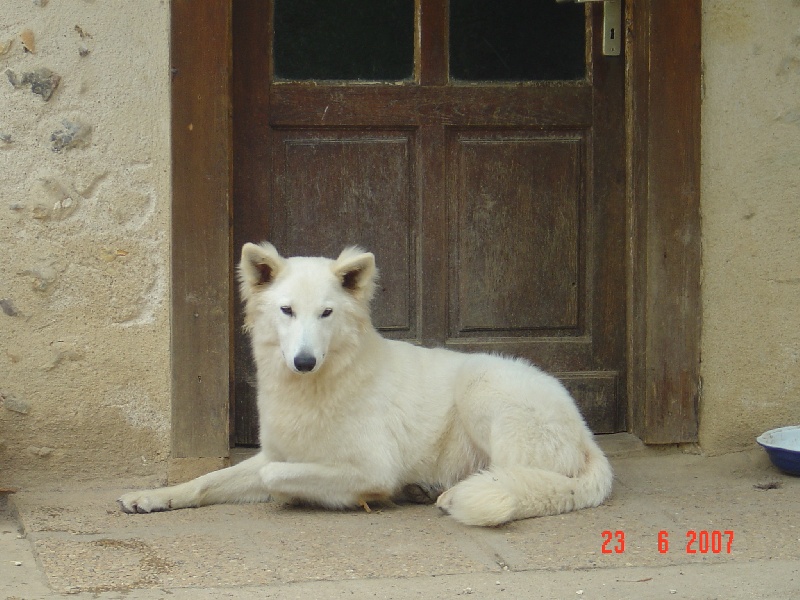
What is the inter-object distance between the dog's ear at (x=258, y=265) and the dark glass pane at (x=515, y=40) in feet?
4.88

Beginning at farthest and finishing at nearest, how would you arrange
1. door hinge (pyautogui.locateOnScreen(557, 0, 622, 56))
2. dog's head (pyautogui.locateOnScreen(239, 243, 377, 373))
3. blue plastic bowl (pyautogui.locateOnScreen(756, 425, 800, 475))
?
door hinge (pyautogui.locateOnScreen(557, 0, 622, 56)) → blue plastic bowl (pyautogui.locateOnScreen(756, 425, 800, 475)) → dog's head (pyautogui.locateOnScreen(239, 243, 377, 373))

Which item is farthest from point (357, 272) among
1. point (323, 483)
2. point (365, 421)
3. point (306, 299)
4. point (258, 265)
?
point (323, 483)

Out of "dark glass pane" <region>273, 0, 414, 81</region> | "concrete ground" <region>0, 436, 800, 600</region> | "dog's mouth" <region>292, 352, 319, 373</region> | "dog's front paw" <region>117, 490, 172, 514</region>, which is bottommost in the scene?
"concrete ground" <region>0, 436, 800, 600</region>

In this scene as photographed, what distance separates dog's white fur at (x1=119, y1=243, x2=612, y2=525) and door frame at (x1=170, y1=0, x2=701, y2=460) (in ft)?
1.38

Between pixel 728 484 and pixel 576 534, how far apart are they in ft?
3.98

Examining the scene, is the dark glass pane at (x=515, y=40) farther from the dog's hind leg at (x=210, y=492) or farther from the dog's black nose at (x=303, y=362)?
the dog's hind leg at (x=210, y=492)

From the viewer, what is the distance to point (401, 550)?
3.94 meters

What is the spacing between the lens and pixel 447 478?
473cm

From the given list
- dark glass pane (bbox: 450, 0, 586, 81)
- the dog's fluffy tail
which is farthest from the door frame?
the dog's fluffy tail

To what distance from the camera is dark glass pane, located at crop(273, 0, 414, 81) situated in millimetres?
5164

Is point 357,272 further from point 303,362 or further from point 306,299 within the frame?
point 303,362

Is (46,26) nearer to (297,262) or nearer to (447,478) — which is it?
(297,262)
